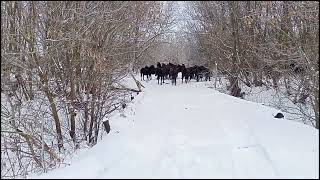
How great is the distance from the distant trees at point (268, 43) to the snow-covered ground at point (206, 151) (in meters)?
1.58

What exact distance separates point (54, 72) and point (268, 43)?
8.01m

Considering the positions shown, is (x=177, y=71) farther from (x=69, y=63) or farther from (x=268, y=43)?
(x=69, y=63)

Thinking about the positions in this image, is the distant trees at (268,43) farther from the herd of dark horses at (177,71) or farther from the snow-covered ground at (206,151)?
the herd of dark horses at (177,71)

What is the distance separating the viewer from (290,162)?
5.98 meters

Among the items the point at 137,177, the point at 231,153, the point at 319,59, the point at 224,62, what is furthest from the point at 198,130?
the point at 224,62

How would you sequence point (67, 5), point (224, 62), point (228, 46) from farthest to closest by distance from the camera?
point (224, 62) → point (228, 46) → point (67, 5)

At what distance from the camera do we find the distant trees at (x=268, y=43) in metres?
9.80

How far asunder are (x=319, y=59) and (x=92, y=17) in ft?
19.7

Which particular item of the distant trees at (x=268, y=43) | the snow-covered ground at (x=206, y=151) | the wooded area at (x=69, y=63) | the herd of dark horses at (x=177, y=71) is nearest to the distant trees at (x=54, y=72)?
the wooded area at (x=69, y=63)

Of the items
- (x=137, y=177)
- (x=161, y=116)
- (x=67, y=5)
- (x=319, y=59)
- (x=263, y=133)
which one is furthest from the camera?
(x=161, y=116)

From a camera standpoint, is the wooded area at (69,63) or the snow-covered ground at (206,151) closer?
the snow-covered ground at (206,151)

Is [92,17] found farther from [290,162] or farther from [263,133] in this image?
[290,162]

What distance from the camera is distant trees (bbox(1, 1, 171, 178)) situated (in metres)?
9.80

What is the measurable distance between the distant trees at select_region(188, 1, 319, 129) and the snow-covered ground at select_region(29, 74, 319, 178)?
62.3 inches
